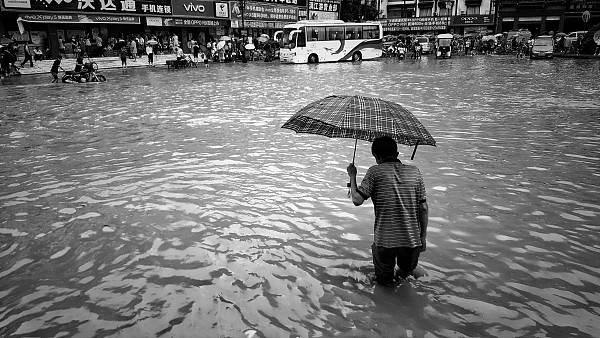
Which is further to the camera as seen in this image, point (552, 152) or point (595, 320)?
point (552, 152)

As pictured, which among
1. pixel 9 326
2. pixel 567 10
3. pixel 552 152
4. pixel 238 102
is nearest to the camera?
pixel 9 326

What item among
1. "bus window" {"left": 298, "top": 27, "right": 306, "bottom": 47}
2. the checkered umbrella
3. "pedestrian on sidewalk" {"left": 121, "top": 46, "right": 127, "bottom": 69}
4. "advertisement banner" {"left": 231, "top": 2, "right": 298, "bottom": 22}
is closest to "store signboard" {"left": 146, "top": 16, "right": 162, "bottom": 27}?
"pedestrian on sidewalk" {"left": 121, "top": 46, "right": 127, "bottom": 69}

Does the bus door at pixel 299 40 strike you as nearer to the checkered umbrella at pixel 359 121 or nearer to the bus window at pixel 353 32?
the bus window at pixel 353 32

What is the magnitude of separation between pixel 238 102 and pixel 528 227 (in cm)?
1108

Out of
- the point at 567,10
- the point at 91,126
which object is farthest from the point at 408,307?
the point at 567,10

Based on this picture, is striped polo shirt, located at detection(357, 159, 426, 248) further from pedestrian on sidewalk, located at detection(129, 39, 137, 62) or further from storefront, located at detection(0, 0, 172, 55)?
pedestrian on sidewalk, located at detection(129, 39, 137, 62)

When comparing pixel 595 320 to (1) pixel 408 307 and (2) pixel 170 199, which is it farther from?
(2) pixel 170 199

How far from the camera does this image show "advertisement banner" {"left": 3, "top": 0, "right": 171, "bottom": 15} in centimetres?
2957

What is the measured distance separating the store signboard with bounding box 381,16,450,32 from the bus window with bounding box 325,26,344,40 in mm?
40981

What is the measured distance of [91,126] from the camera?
35.5 ft

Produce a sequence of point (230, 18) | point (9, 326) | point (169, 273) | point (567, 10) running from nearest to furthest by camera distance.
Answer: point (9, 326), point (169, 273), point (230, 18), point (567, 10)

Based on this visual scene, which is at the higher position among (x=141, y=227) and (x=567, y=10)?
(x=567, y=10)

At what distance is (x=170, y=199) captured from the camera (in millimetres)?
6051

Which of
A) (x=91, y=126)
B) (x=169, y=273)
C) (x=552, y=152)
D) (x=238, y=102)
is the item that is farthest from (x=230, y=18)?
(x=169, y=273)
